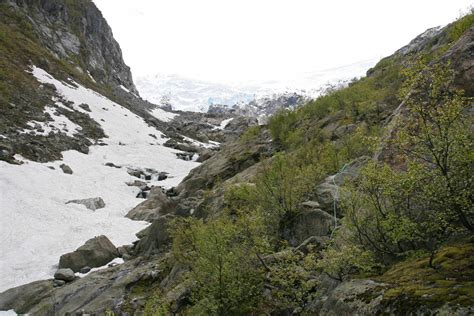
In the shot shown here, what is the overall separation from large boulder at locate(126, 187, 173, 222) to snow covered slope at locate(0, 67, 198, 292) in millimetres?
886

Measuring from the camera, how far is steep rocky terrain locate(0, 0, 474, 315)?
7102mm

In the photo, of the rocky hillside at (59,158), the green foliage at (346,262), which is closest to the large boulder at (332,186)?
the green foliage at (346,262)

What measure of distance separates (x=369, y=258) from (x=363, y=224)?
0.88 metres

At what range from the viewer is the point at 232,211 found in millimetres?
17578

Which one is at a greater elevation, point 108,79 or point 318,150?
point 108,79

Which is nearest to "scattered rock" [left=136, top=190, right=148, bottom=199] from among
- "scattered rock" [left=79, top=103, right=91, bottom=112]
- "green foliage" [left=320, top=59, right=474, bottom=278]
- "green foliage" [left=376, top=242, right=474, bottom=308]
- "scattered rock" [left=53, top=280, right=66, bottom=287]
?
"scattered rock" [left=53, top=280, right=66, bottom=287]

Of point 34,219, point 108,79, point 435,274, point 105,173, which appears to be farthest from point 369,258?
point 108,79

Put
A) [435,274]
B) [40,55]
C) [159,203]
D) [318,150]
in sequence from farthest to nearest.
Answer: [40,55] < [159,203] < [318,150] < [435,274]

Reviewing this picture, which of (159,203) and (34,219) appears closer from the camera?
(34,219)

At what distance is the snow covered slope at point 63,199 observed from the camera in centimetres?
2383

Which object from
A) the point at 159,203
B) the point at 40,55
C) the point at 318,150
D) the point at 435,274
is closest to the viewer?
the point at 435,274

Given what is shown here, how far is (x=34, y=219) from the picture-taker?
28.3 metres

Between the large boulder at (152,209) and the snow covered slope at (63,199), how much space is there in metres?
0.89

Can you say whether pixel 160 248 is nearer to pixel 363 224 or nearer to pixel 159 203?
pixel 159 203
